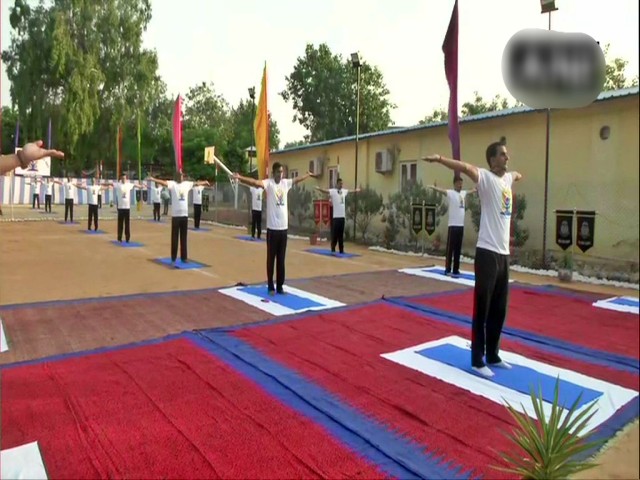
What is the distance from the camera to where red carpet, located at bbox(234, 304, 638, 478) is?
1.87 metres

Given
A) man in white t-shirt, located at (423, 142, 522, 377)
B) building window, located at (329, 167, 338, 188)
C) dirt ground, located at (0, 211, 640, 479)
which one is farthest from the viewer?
dirt ground, located at (0, 211, 640, 479)

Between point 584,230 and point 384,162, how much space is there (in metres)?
1.34

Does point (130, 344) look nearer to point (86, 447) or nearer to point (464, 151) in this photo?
point (86, 447)

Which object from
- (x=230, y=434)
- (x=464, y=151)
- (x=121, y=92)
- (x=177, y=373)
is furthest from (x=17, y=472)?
(x=464, y=151)

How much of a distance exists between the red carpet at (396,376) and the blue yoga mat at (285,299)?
39 cm

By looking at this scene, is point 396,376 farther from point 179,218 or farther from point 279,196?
point 179,218

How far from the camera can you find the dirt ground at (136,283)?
2570 mm

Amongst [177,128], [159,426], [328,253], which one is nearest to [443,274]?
[328,253]

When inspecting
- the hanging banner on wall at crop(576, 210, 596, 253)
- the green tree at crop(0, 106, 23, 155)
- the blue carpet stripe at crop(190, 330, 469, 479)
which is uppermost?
the green tree at crop(0, 106, 23, 155)

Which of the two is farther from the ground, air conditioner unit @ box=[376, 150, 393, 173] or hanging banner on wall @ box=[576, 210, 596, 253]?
air conditioner unit @ box=[376, 150, 393, 173]

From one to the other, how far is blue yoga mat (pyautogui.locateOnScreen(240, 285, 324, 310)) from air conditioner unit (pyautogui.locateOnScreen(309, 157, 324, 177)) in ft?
6.80

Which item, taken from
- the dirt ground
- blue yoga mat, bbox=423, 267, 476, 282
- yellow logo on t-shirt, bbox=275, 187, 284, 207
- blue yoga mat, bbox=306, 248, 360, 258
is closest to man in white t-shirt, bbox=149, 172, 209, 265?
the dirt ground

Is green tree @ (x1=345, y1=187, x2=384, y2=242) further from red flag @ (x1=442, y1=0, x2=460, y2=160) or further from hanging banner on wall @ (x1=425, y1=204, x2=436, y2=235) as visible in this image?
hanging banner on wall @ (x1=425, y1=204, x2=436, y2=235)

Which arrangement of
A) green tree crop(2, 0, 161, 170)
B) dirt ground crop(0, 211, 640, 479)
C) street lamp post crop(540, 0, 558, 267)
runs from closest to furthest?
street lamp post crop(540, 0, 558, 267), green tree crop(2, 0, 161, 170), dirt ground crop(0, 211, 640, 479)
